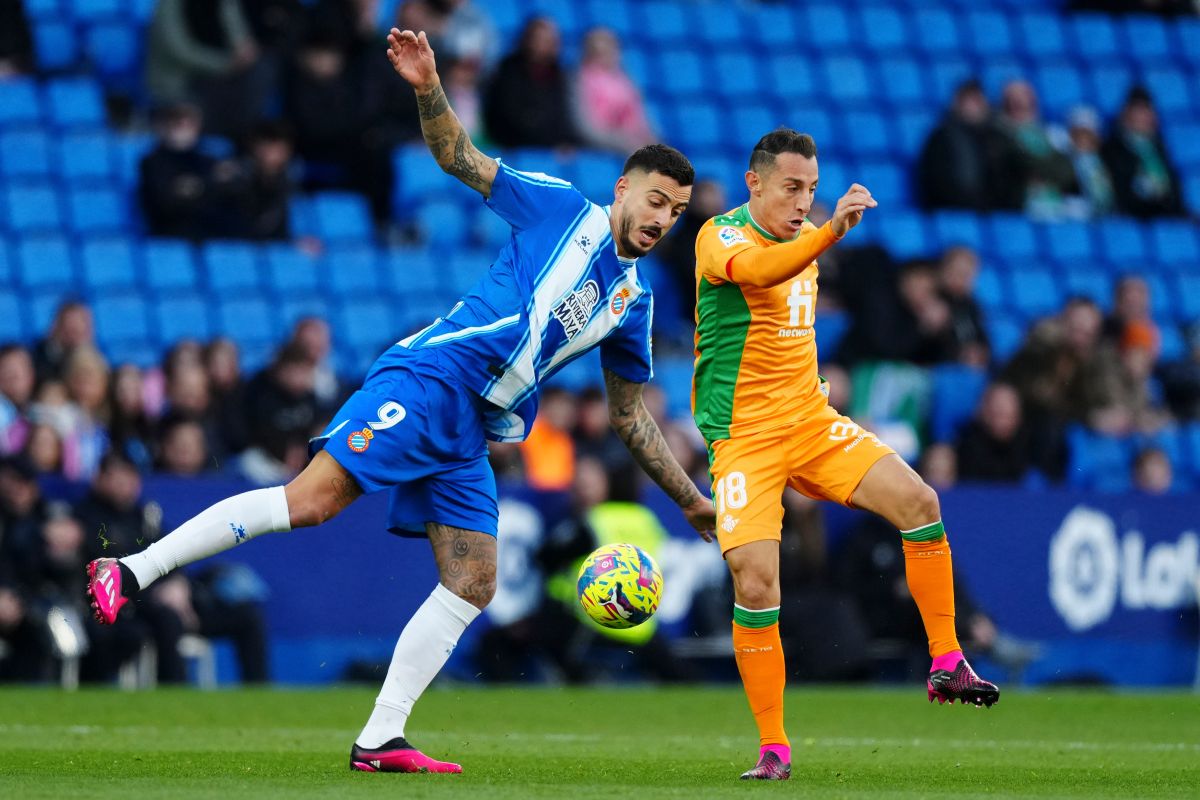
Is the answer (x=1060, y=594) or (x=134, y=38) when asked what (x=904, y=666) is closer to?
(x=1060, y=594)

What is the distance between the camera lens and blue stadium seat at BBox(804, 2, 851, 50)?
741 inches

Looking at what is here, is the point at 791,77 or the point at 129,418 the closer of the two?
the point at 129,418

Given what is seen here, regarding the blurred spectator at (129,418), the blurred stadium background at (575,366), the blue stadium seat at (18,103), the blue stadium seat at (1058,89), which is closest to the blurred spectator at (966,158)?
the blurred stadium background at (575,366)

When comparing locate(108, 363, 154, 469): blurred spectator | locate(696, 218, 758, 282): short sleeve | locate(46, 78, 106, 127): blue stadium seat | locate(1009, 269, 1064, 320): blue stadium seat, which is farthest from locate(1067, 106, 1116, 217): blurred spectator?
locate(696, 218, 758, 282): short sleeve

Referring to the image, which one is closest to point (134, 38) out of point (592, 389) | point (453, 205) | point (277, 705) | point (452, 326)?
point (453, 205)

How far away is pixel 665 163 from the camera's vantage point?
715 cm

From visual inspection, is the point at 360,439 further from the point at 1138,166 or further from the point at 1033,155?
the point at 1138,166

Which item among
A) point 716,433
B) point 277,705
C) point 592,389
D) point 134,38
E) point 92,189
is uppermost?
point 134,38

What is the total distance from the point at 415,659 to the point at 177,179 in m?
7.74

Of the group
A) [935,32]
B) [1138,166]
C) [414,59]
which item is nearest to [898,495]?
[414,59]

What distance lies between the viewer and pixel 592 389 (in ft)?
43.9

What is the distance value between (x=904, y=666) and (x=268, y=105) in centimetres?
620

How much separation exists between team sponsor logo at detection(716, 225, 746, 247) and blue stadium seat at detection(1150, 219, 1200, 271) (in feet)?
39.0

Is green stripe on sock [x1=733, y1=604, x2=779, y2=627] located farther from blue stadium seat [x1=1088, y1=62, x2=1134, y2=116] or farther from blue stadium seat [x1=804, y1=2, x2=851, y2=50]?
blue stadium seat [x1=1088, y1=62, x2=1134, y2=116]
